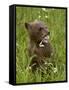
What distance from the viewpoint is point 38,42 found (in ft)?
7.63

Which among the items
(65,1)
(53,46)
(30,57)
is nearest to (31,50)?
(30,57)

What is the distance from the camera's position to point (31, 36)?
7.57 feet

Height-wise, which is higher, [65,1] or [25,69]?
[65,1]

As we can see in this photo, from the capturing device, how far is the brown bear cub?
2307mm

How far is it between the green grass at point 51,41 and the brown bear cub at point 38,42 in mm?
37

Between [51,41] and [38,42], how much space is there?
0.12 m

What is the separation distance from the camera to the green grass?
2.26 m

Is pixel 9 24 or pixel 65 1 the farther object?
pixel 65 1

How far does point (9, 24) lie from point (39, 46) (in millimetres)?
312

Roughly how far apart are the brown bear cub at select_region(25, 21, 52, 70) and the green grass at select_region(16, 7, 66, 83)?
1.5 inches

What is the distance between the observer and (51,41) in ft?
7.79

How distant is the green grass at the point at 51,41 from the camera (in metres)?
2.26
